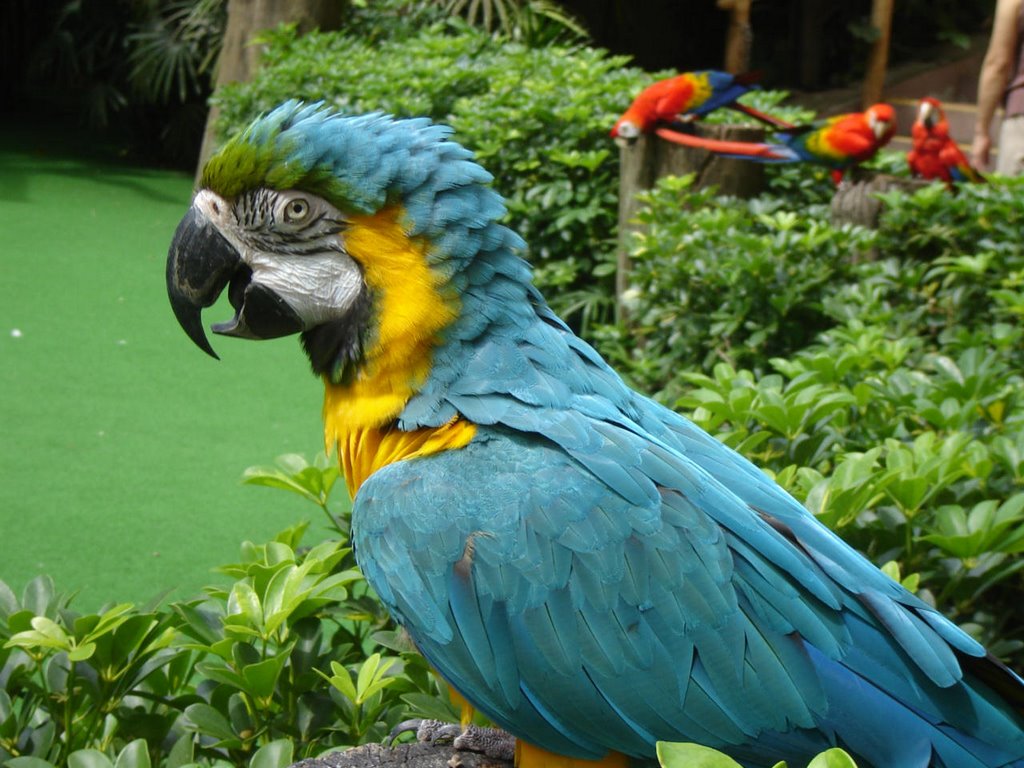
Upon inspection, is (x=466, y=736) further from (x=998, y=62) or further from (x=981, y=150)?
(x=981, y=150)

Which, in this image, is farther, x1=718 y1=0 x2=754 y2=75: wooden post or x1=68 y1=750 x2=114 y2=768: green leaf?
x1=718 y1=0 x2=754 y2=75: wooden post

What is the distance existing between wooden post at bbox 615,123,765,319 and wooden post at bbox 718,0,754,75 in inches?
178

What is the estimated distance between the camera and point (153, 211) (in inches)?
303

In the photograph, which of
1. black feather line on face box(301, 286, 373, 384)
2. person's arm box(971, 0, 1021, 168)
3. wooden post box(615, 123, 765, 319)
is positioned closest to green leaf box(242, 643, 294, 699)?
black feather line on face box(301, 286, 373, 384)

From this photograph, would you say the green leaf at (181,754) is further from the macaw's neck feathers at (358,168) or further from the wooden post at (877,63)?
the wooden post at (877,63)

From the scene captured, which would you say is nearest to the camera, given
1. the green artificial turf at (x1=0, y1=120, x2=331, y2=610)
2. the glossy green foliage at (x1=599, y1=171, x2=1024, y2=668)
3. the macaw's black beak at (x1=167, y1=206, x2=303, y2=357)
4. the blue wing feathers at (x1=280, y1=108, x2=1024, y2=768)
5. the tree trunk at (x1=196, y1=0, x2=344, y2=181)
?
the blue wing feathers at (x1=280, y1=108, x2=1024, y2=768)

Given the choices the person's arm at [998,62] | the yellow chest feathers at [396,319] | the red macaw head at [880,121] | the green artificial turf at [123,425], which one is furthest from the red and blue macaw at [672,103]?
the yellow chest feathers at [396,319]

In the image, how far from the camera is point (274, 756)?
1416mm

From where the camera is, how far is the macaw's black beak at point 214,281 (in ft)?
5.10

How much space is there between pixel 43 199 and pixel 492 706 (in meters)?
7.10

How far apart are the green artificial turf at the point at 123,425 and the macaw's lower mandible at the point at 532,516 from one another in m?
1.01

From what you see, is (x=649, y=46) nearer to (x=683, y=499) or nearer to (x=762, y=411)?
(x=762, y=411)

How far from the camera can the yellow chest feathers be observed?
1510 mm

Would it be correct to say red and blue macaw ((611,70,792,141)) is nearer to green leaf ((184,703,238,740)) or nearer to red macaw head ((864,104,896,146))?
red macaw head ((864,104,896,146))
